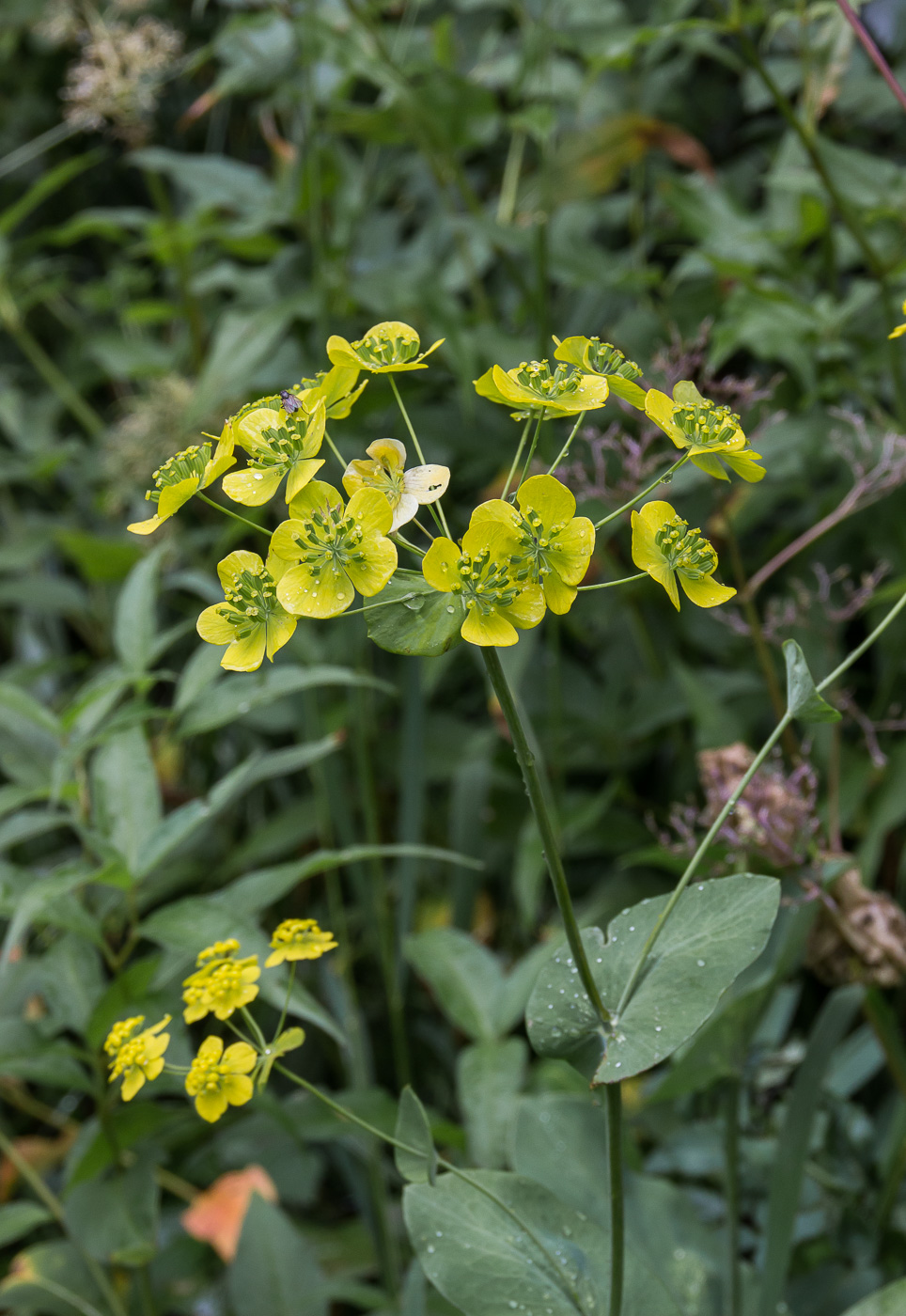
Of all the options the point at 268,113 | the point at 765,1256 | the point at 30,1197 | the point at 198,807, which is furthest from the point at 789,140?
the point at 30,1197

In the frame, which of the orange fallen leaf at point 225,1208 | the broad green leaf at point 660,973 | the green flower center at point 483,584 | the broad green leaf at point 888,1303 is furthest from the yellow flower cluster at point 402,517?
the orange fallen leaf at point 225,1208

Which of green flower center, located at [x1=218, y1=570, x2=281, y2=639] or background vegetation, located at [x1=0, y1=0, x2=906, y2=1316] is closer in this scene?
green flower center, located at [x1=218, y1=570, x2=281, y2=639]

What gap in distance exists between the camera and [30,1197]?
114 cm

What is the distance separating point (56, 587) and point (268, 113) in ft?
2.34

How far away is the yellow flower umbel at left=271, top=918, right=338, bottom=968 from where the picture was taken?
1.54ft

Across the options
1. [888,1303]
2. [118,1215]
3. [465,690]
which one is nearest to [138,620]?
[118,1215]

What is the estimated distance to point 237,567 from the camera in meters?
0.39

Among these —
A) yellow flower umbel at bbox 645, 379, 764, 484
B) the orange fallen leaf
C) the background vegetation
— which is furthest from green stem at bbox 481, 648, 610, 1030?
the orange fallen leaf

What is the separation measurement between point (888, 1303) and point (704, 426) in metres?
0.46

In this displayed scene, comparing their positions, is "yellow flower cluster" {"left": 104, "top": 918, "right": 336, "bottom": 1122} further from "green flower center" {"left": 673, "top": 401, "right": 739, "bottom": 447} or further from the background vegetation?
"green flower center" {"left": 673, "top": 401, "right": 739, "bottom": 447}

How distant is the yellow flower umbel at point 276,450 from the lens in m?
0.38

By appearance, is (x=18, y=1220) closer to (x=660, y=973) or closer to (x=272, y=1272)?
(x=272, y=1272)

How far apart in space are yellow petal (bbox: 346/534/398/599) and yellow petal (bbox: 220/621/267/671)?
1.9 inches

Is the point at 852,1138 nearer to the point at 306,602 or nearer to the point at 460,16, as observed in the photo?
the point at 306,602
